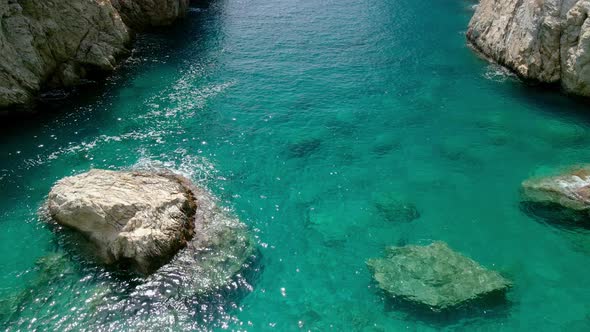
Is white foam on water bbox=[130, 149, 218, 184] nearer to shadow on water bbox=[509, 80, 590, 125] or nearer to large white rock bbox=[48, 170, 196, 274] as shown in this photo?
large white rock bbox=[48, 170, 196, 274]

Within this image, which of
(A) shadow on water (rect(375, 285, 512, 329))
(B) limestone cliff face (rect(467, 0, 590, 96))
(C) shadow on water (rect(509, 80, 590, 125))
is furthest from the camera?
(C) shadow on water (rect(509, 80, 590, 125))

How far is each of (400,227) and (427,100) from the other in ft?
55.0

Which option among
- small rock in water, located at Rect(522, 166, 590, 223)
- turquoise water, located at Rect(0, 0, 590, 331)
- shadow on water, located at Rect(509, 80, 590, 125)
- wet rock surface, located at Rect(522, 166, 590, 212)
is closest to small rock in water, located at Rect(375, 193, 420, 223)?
turquoise water, located at Rect(0, 0, 590, 331)

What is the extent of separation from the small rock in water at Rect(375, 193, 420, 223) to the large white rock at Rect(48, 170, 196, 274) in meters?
11.4

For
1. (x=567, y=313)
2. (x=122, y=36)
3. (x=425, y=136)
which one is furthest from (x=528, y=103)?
(x=122, y=36)

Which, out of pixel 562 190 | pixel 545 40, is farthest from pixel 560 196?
pixel 545 40

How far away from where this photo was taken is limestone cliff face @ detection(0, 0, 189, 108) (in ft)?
117

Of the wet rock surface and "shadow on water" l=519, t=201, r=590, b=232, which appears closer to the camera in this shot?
"shadow on water" l=519, t=201, r=590, b=232

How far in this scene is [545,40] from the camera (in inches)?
1523

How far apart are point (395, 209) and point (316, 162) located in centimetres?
686

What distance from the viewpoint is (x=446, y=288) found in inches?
886

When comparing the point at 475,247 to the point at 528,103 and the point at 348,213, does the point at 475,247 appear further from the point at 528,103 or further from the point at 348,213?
the point at 528,103

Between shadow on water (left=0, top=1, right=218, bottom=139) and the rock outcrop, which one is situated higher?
the rock outcrop

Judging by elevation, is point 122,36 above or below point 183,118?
above
